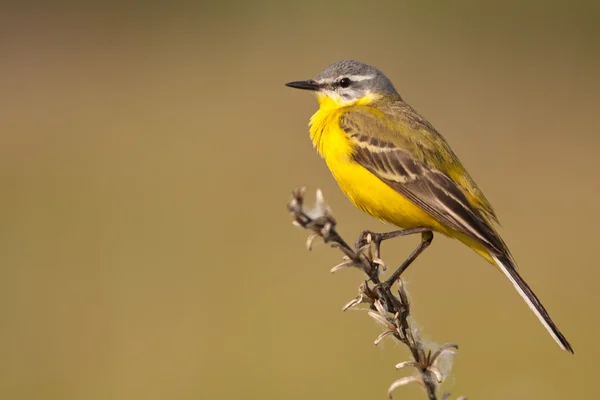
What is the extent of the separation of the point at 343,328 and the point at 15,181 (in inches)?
252

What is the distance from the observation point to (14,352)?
26.9ft

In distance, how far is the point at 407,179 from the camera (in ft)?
15.3

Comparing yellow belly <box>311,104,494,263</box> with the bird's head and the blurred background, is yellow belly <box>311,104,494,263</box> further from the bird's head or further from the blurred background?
the blurred background

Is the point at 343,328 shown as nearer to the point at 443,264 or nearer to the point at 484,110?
the point at 443,264

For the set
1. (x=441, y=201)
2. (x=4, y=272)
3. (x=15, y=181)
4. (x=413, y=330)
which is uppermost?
(x=15, y=181)

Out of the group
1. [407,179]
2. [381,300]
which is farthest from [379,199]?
[381,300]

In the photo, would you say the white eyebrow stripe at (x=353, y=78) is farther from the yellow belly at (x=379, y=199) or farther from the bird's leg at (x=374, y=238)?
the bird's leg at (x=374, y=238)

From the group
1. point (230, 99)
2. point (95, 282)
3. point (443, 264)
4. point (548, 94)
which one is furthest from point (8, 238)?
point (548, 94)

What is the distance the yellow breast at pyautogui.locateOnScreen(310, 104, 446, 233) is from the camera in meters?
4.65

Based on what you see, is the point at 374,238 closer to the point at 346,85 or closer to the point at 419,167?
the point at 419,167

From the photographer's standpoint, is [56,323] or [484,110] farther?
[484,110]

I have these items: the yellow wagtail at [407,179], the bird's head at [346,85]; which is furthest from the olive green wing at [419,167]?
the bird's head at [346,85]

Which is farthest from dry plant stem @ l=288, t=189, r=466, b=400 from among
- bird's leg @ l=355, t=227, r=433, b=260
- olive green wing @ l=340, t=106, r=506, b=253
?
olive green wing @ l=340, t=106, r=506, b=253

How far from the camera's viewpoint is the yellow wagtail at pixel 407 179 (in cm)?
448
